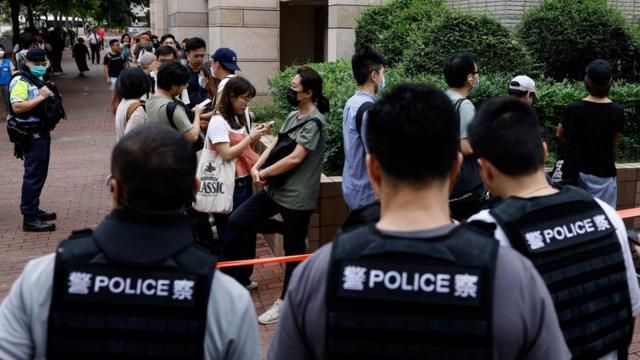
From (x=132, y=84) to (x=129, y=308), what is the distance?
12.8ft

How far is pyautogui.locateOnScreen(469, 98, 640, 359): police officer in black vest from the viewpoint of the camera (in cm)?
225

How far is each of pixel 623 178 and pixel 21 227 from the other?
6.14 meters

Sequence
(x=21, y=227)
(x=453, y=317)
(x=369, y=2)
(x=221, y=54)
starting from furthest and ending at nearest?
(x=369, y=2) < (x=21, y=227) < (x=221, y=54) < (x=453, y=317)

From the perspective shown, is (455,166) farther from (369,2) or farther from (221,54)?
(369,2)

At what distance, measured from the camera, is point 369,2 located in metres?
13.2

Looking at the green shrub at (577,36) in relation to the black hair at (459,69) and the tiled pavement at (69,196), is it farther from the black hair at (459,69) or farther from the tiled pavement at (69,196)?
the black hair at (459,69)

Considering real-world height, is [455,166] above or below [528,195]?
above

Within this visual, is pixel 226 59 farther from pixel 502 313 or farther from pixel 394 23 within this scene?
pixel 394 23

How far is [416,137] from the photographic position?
1.78 m

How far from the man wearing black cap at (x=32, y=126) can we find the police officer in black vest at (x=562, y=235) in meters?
5.54

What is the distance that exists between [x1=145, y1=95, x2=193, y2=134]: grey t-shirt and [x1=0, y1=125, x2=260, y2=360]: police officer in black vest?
3130 mm

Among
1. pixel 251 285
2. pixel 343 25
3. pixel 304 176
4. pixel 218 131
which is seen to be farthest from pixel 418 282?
pixel 343 25

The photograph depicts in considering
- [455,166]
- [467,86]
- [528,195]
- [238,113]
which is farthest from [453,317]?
[238,113]

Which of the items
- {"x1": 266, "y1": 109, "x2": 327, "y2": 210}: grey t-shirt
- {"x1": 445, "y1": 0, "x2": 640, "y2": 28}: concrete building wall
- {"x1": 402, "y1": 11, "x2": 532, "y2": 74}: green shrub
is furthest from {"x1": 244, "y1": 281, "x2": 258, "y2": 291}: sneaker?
{"x1": 445, "y1": 0, "x2": 640, "y2": 28}: concrete building wall
